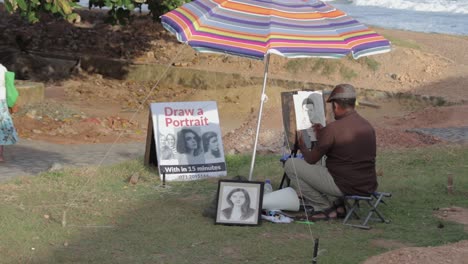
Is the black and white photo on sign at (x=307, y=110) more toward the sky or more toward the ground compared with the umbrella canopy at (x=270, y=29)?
more toward the ground

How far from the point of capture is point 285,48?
8.40 meters

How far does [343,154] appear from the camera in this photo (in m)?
8.83

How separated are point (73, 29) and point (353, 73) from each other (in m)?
8.58

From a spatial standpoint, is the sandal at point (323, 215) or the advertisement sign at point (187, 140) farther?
the advertisement sign at point (187, 140)

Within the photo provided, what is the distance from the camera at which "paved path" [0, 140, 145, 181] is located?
1195 centimetres

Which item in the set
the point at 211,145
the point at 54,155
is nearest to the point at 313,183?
the point at 211,145

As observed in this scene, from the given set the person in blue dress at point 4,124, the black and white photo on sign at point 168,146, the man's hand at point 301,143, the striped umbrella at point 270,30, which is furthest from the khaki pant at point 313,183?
the person in blue dress at point 4,124

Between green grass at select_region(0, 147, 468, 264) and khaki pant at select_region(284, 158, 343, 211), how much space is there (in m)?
0.30

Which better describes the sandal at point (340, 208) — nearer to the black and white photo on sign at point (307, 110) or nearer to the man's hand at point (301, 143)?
the man's hand at point (301, 143)

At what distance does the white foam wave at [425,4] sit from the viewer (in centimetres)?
4681

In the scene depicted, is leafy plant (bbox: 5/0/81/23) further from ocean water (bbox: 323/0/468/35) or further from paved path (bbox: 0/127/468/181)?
ocean water (bbox: 323/0/468/35)

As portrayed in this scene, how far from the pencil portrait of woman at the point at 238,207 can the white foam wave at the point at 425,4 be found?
126 feet

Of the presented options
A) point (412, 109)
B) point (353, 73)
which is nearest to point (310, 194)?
point (412, 109)

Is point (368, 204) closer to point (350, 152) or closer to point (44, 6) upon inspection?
point (350, 152)
